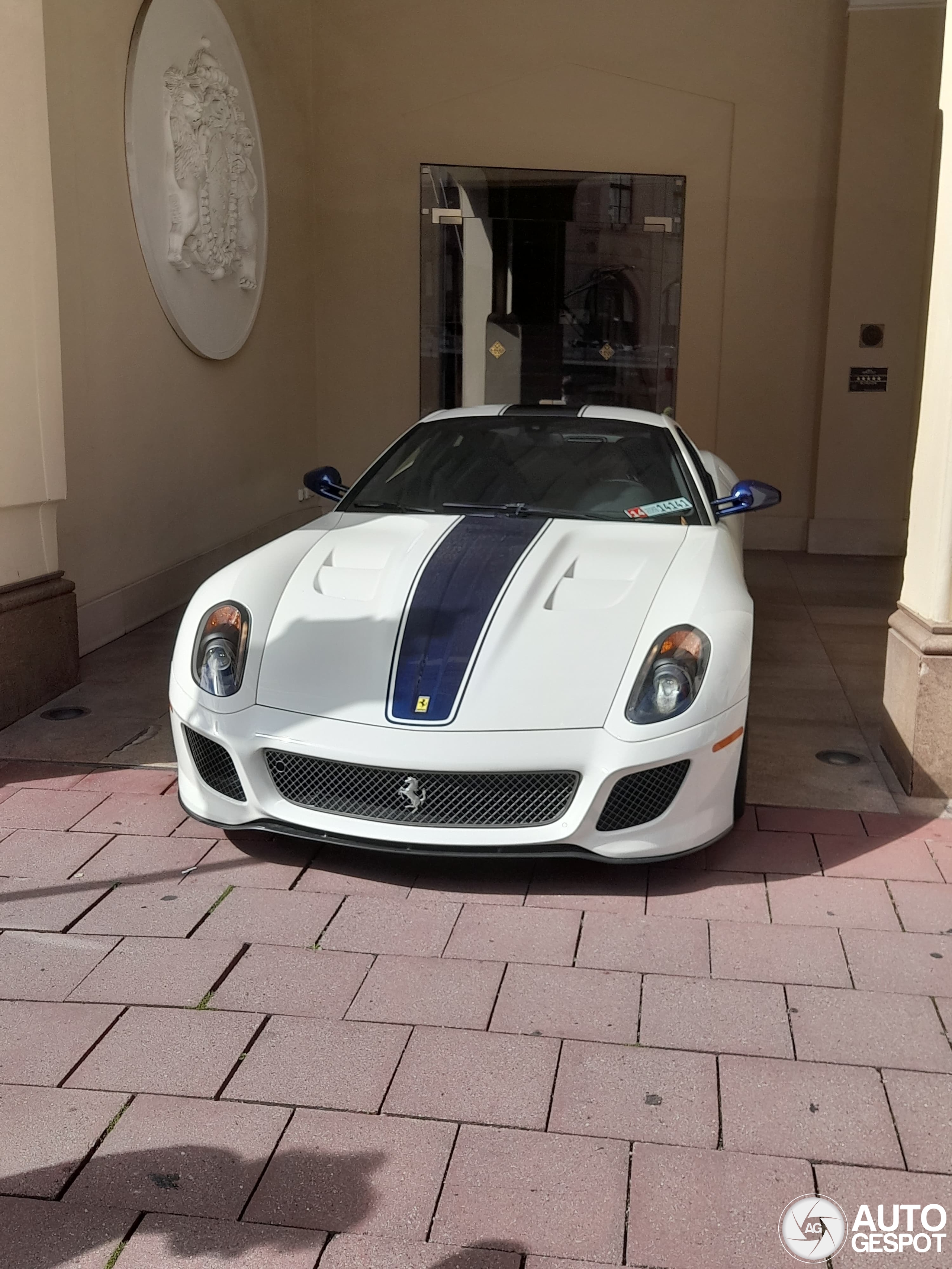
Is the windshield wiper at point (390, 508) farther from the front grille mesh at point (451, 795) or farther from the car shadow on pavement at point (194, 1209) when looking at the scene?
the car shadow on pavement at point (194, 1209)

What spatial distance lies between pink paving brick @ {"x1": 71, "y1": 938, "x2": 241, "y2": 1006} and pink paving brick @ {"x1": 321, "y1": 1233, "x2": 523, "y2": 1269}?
2.83ft

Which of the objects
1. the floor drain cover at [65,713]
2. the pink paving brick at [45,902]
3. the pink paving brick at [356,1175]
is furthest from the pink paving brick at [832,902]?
the floor drain cover at [65,713]

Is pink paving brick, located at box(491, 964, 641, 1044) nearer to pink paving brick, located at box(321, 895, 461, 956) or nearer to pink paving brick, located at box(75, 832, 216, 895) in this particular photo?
pink paving brick, located at box(321, 895, 461, 956)

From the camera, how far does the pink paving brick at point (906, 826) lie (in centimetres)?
359

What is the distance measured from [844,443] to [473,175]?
11.6 feet

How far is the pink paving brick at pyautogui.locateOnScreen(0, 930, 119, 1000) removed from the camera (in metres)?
2.68

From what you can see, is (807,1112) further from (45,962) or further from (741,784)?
(45,962)

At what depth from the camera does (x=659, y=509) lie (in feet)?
13.8

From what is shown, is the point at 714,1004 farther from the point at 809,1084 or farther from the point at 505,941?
the point at 505,941

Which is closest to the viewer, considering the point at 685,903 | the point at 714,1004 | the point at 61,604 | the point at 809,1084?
the point at 809,1084

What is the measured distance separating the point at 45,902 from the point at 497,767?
1.27 metres

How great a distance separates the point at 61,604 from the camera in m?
4.92

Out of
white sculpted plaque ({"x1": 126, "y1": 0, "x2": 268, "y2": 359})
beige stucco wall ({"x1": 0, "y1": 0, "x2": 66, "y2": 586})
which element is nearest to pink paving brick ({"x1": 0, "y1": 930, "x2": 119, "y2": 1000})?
beige stucco wall ({"x1": 0, "y1": 0, "x2": 66, "y2": 586})

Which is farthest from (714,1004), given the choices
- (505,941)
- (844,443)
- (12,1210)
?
(844,443)
